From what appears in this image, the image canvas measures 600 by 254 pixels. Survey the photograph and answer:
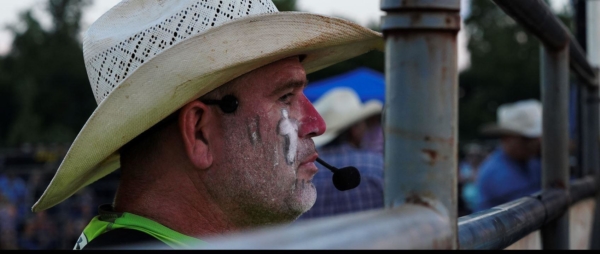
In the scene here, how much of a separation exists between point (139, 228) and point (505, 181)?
4487 mm

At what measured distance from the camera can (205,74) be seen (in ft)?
5.24

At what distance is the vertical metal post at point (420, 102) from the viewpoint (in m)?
0.81

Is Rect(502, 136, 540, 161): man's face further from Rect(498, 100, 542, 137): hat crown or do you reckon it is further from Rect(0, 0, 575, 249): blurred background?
Rect(0, 0, 575, 249): blurred background

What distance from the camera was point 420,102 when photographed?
0.80 m

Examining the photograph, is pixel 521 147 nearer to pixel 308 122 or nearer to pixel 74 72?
pixel 308 122

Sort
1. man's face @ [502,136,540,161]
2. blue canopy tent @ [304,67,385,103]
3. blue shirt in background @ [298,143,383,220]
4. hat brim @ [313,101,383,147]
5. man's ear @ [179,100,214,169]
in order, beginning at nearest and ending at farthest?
man's ear @ [179,100,214,169] < blue shirt in background @ [298,143,383,220] < hat brim @ [313,101,383,147] < man's face @ [502,136,540,161] < blue canopy tent @ [304,67,385,103]

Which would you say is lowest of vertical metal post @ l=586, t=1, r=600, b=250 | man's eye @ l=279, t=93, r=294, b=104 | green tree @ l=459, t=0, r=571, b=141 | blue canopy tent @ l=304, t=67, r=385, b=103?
green tree @ l=459, t=0, r=571, b=141

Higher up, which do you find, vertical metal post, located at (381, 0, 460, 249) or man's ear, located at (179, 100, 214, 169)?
vertical metal post, located at (381, 0, 460, 249)

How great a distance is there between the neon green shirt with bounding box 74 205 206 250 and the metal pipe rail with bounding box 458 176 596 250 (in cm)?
64

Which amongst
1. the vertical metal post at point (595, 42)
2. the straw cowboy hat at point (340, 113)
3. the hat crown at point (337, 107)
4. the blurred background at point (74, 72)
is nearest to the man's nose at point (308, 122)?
the vertical metal post at point (595, 42)

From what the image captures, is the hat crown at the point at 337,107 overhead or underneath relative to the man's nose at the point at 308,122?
underneath

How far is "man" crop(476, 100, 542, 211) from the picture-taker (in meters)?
5.58

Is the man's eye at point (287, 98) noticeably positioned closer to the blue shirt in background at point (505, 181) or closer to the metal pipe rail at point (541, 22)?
the metal pipe rail at point (541, 22)

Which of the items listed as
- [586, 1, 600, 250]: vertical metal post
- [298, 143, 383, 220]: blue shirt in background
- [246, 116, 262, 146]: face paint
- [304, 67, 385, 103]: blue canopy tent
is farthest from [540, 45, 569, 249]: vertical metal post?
[304, 67, 385, 103]: blue canopy tent
